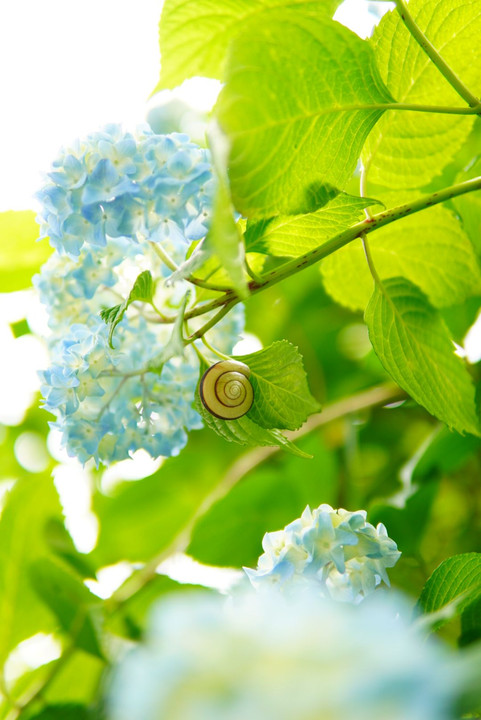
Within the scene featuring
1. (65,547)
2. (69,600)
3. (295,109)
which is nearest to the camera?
(295,109)

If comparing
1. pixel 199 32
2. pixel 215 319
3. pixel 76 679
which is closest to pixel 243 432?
pixel 215 319

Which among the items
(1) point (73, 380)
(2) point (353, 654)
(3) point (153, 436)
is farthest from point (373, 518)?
(2) point (353, 654)

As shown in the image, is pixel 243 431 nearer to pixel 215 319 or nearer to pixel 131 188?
pixel 215 319

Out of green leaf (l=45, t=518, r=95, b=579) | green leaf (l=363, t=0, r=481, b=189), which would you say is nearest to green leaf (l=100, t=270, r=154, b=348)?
green leaf (l=363, t=0, r=481, b=189)

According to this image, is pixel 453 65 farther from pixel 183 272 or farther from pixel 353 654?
pixel 353 654

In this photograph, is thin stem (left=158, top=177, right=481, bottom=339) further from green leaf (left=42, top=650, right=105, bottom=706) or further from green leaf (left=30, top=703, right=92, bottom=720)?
green leaf (left=42, top=650, right=105, bottom=706)

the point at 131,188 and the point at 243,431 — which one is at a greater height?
the point at 131,188
